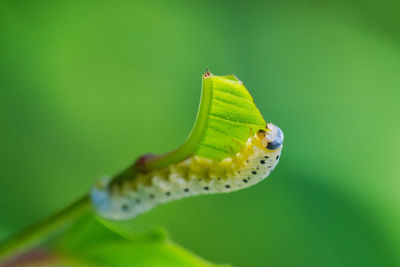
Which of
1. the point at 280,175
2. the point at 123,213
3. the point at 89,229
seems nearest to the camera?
the point at 89,229

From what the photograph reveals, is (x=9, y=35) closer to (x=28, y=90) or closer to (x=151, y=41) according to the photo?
(x=28, y=90)

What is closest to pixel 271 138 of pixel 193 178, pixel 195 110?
pixel 193 178

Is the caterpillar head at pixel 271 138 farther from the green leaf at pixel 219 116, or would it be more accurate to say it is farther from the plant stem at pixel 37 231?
the plant stem at pixel 37 231

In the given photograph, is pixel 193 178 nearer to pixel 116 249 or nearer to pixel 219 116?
pixel 219 116

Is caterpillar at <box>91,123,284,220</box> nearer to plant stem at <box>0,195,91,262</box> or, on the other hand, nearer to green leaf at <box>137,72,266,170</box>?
green leaf at <box>137,72,266,170</box>

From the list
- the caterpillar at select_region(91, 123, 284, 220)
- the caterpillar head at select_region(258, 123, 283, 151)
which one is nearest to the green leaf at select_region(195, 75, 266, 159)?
the caterpillar at select_region(91, 123, 284, 220)

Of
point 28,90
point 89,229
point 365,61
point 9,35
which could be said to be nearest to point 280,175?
point 365,61
